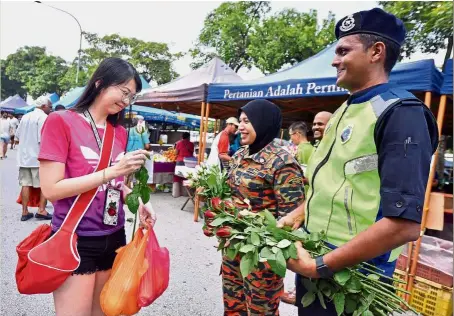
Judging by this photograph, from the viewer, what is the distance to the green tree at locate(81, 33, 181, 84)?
3297 centimetres

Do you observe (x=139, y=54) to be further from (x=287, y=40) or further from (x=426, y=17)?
(x=426, y=17)

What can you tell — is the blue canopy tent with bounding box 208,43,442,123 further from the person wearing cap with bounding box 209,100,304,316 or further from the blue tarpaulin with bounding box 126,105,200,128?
the blue tarpaulin with bounding box 126,105,200,128

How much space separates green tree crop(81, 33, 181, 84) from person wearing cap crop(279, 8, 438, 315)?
33395 mm

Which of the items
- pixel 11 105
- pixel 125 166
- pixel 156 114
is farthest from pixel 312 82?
pixel 11 105

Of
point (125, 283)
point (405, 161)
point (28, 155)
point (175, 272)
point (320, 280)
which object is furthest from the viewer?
point (28, 155)

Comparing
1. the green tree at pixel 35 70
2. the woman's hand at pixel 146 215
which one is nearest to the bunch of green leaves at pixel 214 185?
the woman's hand at pixel 146 215

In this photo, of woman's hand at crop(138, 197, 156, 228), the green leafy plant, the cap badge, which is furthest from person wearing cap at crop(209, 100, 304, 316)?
the cap badge

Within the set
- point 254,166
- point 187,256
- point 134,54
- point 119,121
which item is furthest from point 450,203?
point 134,54

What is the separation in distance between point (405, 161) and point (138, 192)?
1.26 meters

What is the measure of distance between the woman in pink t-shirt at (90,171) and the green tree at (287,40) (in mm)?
21142

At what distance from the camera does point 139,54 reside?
33125 mm

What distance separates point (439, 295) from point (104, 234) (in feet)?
11.2

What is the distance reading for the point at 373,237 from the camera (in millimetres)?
955

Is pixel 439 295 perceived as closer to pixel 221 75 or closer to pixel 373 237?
pixel 373 237
